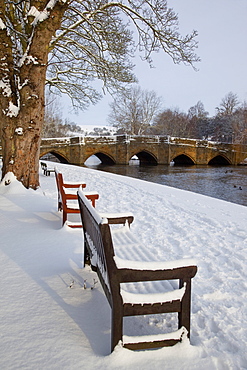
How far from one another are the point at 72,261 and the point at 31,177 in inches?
169

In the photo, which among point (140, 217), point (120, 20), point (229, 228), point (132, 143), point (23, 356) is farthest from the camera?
point (132, 143)

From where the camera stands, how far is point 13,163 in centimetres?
656

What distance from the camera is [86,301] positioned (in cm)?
227

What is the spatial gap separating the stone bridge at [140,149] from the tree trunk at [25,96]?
66.5 ft

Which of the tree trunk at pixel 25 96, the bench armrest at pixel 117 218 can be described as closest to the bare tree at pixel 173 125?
the tree trunk at pixel 25 96

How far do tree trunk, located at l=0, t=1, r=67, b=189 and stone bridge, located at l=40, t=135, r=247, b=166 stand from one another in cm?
2027

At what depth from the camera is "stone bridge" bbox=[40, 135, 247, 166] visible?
93.8ft

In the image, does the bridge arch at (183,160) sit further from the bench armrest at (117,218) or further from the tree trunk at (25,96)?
the bench armrest at (117,218)

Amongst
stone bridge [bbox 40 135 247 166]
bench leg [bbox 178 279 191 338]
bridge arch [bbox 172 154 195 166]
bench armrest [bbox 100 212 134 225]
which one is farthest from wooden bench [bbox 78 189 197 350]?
bridge arch [bbox 172 154 195 166]

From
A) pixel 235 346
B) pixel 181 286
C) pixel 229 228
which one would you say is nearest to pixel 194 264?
pixel 181 286

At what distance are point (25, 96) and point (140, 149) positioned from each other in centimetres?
2700

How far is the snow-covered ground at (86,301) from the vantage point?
1689 mm

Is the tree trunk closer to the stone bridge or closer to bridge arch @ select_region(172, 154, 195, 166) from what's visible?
the stone bridge

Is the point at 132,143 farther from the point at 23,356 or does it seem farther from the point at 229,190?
the point at 23,356
